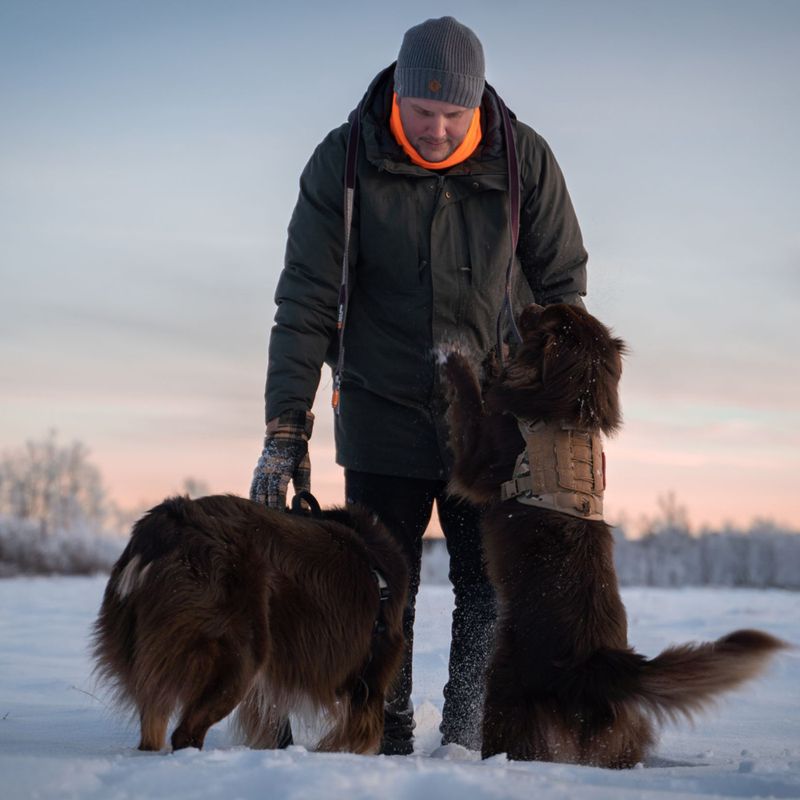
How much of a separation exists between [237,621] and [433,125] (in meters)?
2.08

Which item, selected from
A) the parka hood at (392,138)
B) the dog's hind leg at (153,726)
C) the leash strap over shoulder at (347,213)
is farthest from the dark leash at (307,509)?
the parka hood at (392,138)

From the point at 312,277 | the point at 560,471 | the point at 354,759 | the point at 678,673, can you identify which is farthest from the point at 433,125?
the point at 354,759

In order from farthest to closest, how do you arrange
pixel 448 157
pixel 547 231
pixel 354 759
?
1. pixel 547 231
2. pixel 448 157
3. pixel 354 759

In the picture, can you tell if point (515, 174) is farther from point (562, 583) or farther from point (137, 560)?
point (137, 560)

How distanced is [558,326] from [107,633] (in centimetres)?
211

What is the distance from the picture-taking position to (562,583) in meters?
3.44

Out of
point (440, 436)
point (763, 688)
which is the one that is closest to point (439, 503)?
point (440, 436)

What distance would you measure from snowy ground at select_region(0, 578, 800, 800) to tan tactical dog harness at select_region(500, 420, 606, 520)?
889 mm

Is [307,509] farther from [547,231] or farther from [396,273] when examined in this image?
[547,231]

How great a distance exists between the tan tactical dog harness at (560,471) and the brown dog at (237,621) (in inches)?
28.4

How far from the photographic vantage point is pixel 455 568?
13.8 ft

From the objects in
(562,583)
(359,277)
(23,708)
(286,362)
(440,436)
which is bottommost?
(23,708)

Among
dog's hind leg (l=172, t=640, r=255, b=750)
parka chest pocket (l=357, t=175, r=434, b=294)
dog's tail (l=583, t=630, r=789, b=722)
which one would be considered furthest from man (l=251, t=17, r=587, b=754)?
dog's hind leg (l=172, t=640, r=255, b=750)

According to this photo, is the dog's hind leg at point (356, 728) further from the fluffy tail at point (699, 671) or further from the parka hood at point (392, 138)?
the parka hood at point (392, 138)
